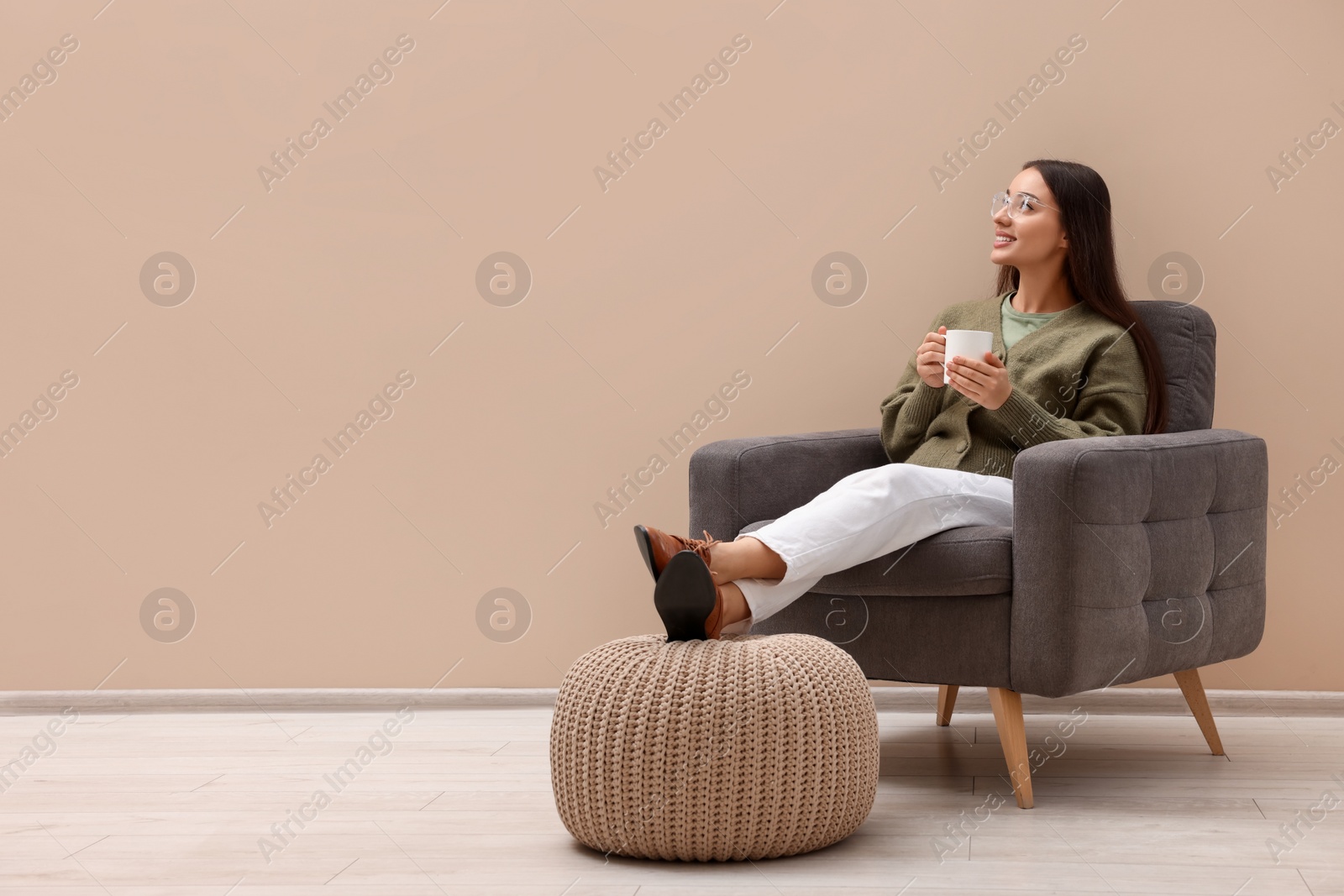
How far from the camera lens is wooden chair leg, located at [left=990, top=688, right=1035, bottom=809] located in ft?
6.31

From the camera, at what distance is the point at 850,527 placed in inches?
75.5

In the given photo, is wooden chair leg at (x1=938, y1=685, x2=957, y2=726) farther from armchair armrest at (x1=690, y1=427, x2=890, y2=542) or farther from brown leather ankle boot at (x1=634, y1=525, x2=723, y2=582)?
brown leather ankle boot at (x1=634, y1=525, x2=723, y2=582)

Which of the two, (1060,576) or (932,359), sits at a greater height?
(932,359)

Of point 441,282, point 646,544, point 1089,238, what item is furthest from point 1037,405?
point 441,282

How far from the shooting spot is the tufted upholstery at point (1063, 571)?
1848 millimetres

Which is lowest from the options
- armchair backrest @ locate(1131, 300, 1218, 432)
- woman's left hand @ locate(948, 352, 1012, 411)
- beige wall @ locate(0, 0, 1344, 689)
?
armchair backrest @ locate(1131, 300, 1218, 432)

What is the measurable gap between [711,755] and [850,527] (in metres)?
0.51

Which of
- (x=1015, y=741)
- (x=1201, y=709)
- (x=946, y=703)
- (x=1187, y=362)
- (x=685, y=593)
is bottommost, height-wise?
(x=1201, y=709)

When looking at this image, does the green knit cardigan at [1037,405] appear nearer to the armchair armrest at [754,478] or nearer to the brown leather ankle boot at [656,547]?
the armchair armrest at [754,478]

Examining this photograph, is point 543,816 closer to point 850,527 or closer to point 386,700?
point 850,527

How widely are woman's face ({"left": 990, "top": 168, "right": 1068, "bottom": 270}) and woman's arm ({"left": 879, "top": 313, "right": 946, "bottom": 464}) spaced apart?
0.87ft

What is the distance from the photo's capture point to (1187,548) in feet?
6.59

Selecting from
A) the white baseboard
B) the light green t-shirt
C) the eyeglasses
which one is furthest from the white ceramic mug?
the white baseboard

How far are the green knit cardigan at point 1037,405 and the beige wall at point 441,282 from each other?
39 cm
